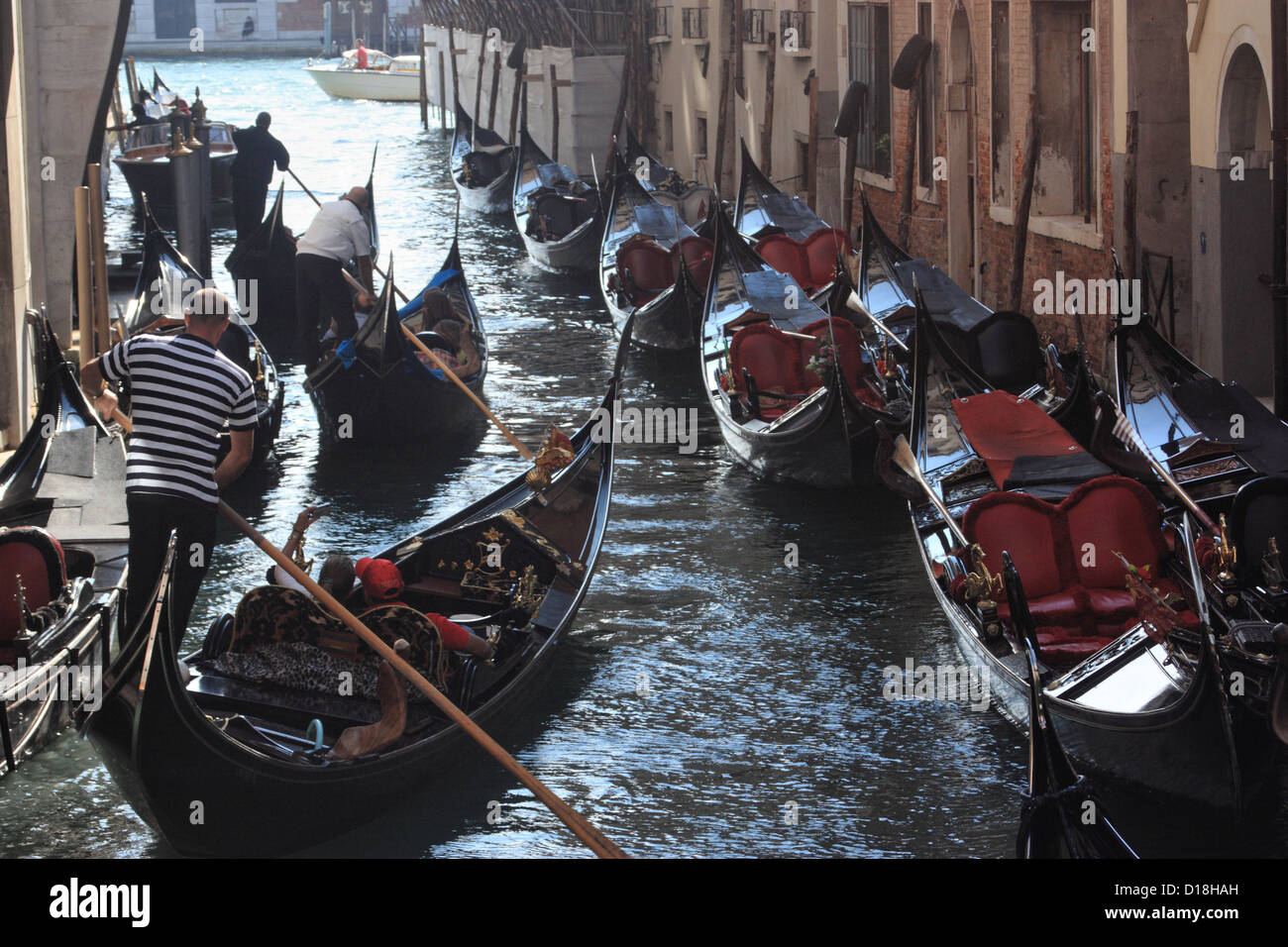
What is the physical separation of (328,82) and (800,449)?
23.3 m

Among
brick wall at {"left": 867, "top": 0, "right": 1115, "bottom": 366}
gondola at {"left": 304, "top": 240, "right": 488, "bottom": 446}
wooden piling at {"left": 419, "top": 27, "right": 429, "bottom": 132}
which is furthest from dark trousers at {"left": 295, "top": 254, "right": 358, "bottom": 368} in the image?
wooden piling at {"left": 419, "top": 27, "right": 429, "bottom": 132}

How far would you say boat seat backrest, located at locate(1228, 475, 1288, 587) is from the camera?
362cm

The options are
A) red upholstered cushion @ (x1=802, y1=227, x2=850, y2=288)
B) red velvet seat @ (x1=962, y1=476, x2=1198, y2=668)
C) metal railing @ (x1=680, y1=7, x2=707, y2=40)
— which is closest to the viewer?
red velvet seat @ (x1=962, y1=476, x2=1198, y2=668)

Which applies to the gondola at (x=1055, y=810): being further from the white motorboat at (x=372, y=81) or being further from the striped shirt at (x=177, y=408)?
the white motorboat at (x=372, y=81)

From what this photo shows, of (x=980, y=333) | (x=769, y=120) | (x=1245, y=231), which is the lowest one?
(x=980, y=333)

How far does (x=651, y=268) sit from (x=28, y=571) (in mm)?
5569

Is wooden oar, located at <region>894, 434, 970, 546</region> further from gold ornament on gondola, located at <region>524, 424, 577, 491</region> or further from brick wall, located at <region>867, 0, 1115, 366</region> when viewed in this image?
brick wall, located at <region>867, 0, 1115, 366</region>

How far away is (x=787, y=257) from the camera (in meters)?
8.39

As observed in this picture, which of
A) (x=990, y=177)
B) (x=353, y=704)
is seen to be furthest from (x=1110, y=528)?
(x=990, y=177)

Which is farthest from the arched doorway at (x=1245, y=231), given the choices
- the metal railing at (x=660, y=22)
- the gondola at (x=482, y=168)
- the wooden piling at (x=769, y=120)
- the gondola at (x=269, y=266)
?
the metal railing at (x=660, y=22)

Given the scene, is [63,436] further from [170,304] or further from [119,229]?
[119,229]

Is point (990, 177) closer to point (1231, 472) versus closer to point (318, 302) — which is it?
point (318, 302)

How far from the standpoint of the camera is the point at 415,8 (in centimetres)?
3519

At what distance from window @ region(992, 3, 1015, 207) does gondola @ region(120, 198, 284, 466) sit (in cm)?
323
